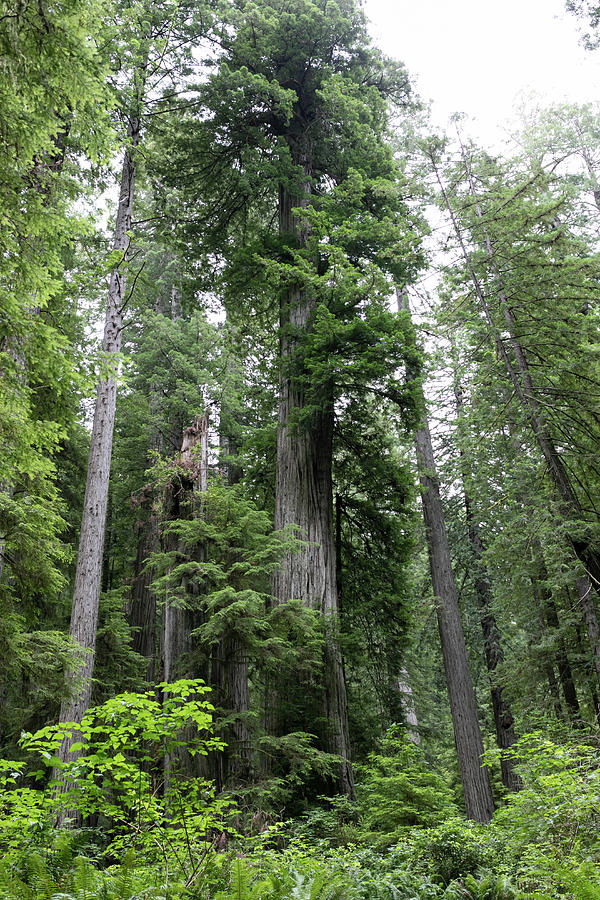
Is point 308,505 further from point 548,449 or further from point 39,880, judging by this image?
point 39,880

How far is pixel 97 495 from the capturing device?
30.1ft

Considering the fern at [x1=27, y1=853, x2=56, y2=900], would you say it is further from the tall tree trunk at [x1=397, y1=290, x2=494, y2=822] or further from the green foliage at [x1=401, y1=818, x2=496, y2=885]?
the tall tree trunk at [x1=397, y1=290, x2=494, y2=822]

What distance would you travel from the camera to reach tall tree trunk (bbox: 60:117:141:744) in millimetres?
7949

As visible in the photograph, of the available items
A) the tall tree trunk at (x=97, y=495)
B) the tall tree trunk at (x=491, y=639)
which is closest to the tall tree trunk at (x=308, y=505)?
the tall tree trunk at (x=97, y=495)

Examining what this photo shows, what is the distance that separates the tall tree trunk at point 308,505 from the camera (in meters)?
8.14

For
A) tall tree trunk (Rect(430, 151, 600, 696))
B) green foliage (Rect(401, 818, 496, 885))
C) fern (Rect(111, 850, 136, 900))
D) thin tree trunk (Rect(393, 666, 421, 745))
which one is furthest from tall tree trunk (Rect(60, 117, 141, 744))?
tall tree trunk (Rect(430, 151, 600, 696))

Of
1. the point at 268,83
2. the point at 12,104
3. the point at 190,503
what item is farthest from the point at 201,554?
the point at 268,83

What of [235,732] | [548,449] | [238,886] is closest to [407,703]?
[235,732]

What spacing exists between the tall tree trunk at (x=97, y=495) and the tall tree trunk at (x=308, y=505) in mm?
2635

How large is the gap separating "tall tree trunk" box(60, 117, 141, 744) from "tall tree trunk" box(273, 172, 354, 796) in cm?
264

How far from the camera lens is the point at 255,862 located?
3656 millimetres

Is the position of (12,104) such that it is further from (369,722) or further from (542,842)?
(369,722)

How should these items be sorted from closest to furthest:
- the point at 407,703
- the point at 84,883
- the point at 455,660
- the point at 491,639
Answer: the point at 84,883, the point at 407,703, the point at 455,660, the point at 491,639

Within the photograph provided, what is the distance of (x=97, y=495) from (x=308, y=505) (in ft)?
10.7
